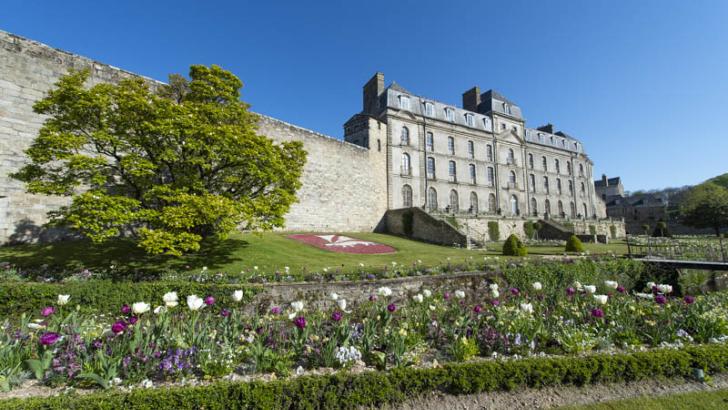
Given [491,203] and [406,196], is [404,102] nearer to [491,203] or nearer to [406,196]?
[406,196]

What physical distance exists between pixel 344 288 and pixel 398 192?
2238 centimetres

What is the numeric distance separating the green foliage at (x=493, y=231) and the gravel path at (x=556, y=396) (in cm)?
2622

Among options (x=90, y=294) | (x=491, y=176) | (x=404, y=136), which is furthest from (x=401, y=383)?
(x=491, y=176)

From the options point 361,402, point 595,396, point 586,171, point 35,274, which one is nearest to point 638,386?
point 595,396

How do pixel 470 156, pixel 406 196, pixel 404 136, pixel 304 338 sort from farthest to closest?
pixel 470 156
pixel 404 136
pixel 406 196
pixel 304 338

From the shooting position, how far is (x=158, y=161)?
11133mm

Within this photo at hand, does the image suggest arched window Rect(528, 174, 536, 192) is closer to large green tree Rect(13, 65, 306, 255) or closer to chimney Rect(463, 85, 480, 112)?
chimney Rect(463, 85, 480, 112)

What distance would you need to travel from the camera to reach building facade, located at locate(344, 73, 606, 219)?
31.4 m

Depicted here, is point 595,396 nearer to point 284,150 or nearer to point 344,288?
point 344,288

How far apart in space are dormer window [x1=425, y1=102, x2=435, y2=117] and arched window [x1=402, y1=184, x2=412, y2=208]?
29.2 ft

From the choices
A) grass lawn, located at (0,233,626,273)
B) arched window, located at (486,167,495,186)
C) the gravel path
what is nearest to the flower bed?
the gravel path

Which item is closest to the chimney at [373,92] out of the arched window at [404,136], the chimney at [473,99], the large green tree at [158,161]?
the arched window at [404,136]

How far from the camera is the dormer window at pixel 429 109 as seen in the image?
3456cm

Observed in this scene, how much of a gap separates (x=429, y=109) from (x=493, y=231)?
1478cm
